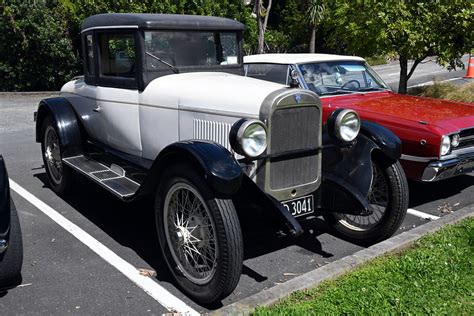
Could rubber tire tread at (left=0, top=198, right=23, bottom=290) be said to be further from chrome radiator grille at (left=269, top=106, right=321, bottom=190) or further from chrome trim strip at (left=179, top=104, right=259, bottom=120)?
chrome radiator grille at (left=269, top=106, right=321, bottom=190)

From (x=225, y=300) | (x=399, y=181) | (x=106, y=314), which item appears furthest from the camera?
(x=399, y=181)

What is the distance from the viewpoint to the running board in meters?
4.22

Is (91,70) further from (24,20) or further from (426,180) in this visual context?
(24,20)

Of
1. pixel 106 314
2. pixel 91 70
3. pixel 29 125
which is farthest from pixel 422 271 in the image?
pixel 29 125

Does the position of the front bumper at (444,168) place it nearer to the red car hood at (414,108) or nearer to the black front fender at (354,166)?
the red car hood at (414,108)

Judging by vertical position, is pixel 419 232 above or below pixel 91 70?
below

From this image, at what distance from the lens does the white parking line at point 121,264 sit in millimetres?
3398

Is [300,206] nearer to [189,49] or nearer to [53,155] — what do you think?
[189,49]

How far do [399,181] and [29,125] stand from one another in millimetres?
8843

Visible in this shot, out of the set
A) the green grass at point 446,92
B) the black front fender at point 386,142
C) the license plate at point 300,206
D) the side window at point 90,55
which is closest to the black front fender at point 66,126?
the side window at point 90,55

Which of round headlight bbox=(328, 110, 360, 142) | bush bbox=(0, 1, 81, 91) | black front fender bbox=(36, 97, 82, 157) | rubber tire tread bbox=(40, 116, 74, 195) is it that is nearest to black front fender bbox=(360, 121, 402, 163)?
round headlight bbox=(328, 110, 360, 142)

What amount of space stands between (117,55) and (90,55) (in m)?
0.54

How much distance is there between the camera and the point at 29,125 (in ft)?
35.1

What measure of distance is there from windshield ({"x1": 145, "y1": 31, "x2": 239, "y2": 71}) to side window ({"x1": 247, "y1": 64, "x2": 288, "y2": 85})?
1.47 meters
